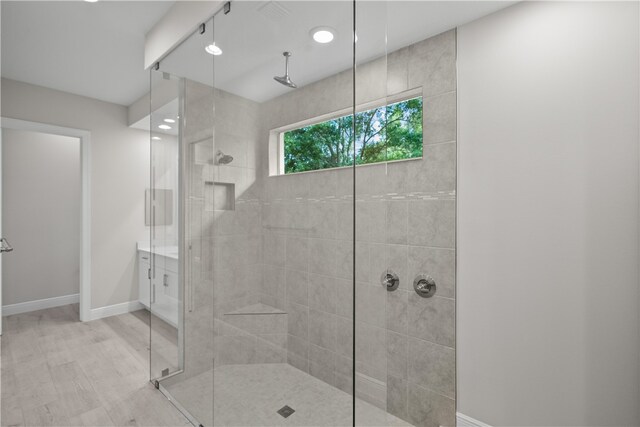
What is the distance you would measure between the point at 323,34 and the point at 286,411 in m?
1.55

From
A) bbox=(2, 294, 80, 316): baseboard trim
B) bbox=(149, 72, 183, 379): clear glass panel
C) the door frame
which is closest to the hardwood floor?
bbox=(149, 72, 183, 379): clear glass panel

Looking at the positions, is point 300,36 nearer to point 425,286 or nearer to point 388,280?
point 388,280

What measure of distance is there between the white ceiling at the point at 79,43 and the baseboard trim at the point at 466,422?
3046 mm

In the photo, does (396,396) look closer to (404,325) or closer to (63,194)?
(404,325)

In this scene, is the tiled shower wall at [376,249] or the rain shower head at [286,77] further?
the rain shower head at [286,77]

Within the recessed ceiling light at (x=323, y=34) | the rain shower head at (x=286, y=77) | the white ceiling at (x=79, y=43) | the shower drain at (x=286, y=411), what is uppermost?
the white ceiling at (x=79, y=43)

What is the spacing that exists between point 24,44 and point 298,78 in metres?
2.59

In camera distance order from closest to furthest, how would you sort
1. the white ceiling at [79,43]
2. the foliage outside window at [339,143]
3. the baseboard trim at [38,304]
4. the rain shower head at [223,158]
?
1. the foliage outside window at [339,143]
2. the rain shower head at [223,158]
3. the white ceiling at [79,43]
4. the baseboard trim at [38,304]

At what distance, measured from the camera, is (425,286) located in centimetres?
182

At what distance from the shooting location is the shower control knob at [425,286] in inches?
71.2

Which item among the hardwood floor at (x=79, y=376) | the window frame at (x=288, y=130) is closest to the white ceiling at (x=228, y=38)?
the window frame at (x=288, y=130)

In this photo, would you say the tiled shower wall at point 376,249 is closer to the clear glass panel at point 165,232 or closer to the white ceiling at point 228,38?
the white ceiling at point 228,38

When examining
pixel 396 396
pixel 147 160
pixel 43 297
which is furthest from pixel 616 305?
pixel 43 297

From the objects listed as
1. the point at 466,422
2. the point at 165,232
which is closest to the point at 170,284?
the point at 165,232
